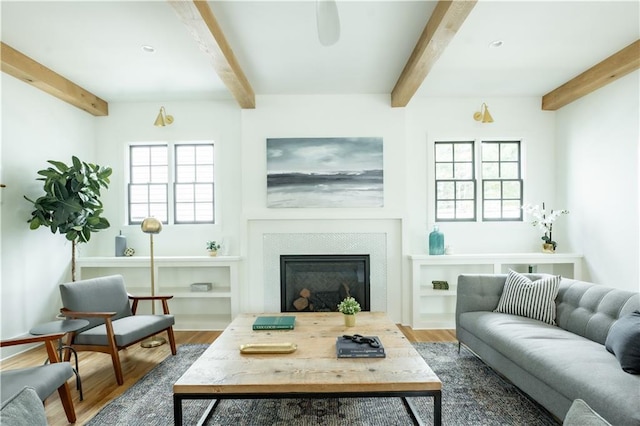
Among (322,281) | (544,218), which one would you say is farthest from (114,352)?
(544,218)

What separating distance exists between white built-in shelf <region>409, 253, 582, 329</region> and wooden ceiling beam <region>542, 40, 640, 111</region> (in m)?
1.87

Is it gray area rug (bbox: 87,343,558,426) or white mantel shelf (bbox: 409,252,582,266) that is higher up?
white mantel shelf (bbox: 409,252,582,266)

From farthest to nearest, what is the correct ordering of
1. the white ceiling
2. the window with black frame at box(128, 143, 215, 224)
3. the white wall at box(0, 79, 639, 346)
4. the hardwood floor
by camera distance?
the window with black frame at box(128, 143, 215, 224) < the white wall at box(0, 79, 639, 346) < the white ceiling < the hardwood floor

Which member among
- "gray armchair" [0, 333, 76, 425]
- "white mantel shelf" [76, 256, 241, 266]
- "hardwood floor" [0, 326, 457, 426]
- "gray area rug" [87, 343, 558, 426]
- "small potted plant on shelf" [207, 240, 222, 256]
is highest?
"small potted plant on shelf" [207, 240, 222, 256]

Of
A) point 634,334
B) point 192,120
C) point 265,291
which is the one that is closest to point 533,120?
point 634,334

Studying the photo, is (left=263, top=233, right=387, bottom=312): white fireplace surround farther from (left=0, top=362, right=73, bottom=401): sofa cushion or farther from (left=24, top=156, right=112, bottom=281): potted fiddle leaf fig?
(left=0, top=362, right=73, bottom=401): sofa cushion

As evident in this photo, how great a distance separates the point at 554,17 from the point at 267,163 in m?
3.11

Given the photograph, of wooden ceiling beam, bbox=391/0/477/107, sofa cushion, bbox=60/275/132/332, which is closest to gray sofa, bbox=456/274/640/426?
wooden ceiling beam, bbox=391/0/477/107

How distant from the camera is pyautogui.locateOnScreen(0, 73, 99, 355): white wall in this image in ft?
11.2

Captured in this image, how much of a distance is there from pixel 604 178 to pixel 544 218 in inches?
36.2

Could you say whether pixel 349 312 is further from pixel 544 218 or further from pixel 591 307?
pixel 544 218

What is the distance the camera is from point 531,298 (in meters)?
2.91

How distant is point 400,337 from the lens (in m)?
2.52

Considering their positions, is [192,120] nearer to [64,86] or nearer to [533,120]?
[64,86]
